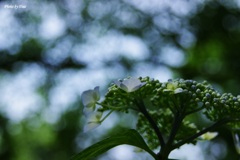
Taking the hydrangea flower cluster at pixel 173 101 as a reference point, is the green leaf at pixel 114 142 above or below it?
below

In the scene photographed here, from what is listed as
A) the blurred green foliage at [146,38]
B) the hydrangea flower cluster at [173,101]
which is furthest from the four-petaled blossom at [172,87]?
the blurred green foliage at [146,38]

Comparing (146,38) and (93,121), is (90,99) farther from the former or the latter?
(146,38)

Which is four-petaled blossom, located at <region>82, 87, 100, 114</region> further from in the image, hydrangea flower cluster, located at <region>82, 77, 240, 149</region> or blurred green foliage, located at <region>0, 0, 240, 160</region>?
blurred green foliage, located at <region>0, 0, 240, 160</region>

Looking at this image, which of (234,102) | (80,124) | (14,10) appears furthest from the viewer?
(80,124)

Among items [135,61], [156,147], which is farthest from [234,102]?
[135,61]

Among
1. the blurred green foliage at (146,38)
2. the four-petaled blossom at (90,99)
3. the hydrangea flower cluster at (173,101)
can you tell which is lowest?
the hydrangea flower cluster at (173,101)

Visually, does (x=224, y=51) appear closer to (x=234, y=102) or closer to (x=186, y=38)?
(x=186, y=38)

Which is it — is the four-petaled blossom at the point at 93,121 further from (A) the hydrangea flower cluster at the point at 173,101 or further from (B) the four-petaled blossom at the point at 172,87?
(B) the four-petaled blossom at the point at 172,87
